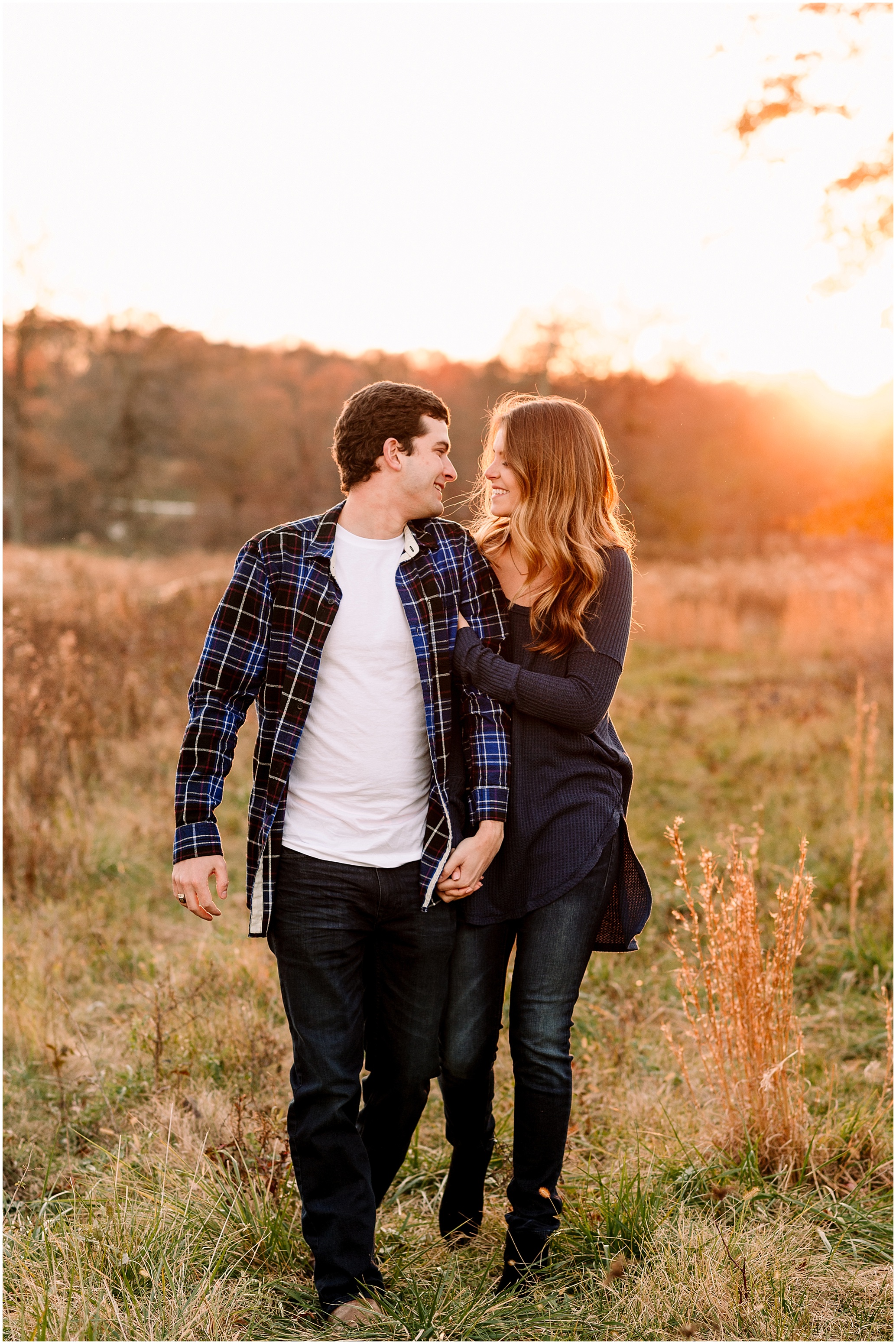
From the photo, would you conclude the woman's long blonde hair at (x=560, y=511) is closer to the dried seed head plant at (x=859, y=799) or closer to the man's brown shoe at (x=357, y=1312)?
the man's brown shoe at (x=357, y=1312)

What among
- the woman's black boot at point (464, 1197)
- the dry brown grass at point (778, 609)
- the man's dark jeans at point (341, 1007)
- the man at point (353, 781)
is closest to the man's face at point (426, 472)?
the man at point (353, 781)

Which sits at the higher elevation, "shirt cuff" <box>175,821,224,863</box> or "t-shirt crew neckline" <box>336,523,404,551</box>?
"t-shirt crew neckline" <box>336,523,404,551</box>

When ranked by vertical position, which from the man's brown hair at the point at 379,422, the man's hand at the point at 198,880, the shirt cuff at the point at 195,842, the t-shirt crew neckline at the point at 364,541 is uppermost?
the man's brown hair at the point at 379,422

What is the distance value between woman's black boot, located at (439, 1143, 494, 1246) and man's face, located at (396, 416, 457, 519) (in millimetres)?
1618

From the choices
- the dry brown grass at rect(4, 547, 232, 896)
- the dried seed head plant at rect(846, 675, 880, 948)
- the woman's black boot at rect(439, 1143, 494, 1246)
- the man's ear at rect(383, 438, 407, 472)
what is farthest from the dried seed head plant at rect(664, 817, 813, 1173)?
the dry brown grass at rect(4, 547, 232, 896)

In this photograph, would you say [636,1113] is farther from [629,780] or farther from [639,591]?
[639,591]

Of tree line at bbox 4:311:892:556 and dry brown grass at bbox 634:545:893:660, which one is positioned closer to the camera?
dry brown grass at bbox 634:545:893:660

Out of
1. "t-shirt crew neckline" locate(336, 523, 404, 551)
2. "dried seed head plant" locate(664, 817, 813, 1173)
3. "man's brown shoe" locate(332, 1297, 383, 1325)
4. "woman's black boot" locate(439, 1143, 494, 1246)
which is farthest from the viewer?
"dried seed head plant" locate(664, 817, 813, 1173)

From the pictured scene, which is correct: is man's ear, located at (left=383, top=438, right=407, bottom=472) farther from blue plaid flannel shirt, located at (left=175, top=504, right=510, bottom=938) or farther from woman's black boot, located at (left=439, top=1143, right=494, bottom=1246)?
woman's black boot, located at (left=439, top=1143, right=494, bottom=1246)

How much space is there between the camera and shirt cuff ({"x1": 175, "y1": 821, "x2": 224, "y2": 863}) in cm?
235

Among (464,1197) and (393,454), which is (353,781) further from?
(464,1197)

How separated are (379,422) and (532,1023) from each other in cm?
145

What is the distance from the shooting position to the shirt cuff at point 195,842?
7.72 feet

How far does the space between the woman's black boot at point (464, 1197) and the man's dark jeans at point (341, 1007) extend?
0.97ft
